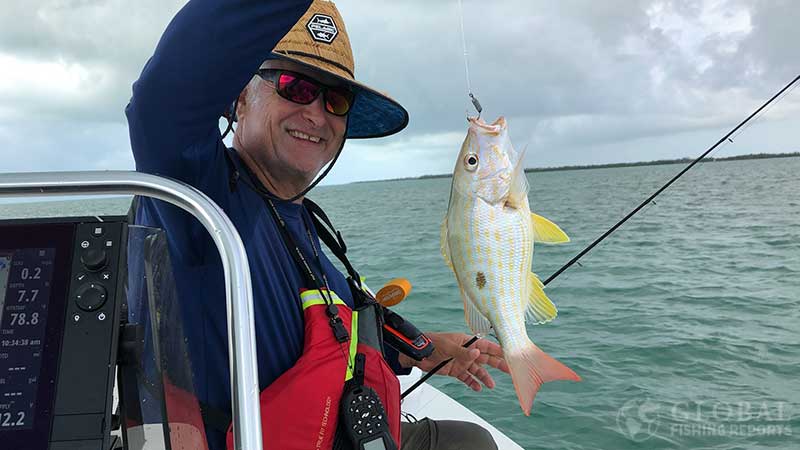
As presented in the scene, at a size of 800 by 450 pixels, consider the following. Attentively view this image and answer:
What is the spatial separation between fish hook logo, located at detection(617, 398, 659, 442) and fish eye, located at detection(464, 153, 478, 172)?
359 cm

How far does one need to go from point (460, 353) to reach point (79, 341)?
205 centimetres

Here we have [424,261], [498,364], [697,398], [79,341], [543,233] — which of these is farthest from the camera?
[424,261]

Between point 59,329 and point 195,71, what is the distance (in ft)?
2.11

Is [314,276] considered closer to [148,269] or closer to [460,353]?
[148,269]

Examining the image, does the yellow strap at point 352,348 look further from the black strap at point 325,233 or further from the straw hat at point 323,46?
the straw hat at point 323,46

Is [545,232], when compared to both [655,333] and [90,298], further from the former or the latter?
[655,333]

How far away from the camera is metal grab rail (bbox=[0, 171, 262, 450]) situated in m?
0.92

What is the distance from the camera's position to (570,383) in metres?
5.32

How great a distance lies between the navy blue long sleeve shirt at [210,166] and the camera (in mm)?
1228

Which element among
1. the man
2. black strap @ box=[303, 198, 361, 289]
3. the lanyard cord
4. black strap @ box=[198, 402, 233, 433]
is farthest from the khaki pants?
black strap @ box=[198, 402, 233, 433]

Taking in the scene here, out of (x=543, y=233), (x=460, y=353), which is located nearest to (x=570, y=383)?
(x=460, y=353)

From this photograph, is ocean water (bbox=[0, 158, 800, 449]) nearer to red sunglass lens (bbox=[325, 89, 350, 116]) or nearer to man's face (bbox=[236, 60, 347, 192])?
man's face (bbox=[236, 60, 347, 192])

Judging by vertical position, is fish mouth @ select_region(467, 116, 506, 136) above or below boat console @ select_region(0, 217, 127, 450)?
above

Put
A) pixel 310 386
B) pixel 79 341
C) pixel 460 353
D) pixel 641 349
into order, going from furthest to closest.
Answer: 1. pixel 641 349
2. pixel 460 353
3. pixel 310 386
4. pixel 79 341
